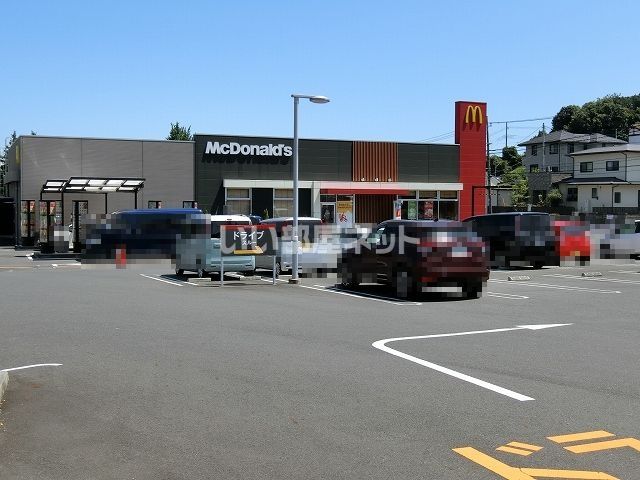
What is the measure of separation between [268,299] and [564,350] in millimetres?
7497

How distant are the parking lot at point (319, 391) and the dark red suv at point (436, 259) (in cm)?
126

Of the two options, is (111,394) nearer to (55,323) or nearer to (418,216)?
(55,323)

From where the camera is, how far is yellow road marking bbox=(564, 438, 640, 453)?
18.0 feet

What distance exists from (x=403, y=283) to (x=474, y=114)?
107 ft

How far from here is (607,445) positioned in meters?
5.59

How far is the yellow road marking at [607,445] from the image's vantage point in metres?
5.48

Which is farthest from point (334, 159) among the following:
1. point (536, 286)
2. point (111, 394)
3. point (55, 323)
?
point (111, 394)

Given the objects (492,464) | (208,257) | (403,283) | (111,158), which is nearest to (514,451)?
(492,464)

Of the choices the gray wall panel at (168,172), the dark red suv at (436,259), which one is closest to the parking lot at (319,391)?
the dark red suv at (436,259)

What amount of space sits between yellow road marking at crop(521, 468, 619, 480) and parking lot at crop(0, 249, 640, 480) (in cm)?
2

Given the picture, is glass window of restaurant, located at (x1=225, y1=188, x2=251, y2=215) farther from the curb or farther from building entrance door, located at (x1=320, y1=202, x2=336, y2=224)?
the curb

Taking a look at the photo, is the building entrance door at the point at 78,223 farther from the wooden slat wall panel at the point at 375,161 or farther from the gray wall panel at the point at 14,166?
the wooden slat wall panel at the point at 375,161

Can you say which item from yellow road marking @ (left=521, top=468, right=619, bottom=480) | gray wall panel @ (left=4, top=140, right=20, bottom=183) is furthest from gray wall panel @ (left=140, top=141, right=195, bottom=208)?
yellow road marking @ (left=521, top=468, right=619, bottom=480)

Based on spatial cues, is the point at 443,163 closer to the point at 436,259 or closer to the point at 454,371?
the point at 436,259
